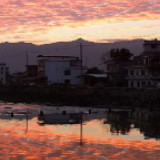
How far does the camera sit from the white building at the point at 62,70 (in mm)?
89125

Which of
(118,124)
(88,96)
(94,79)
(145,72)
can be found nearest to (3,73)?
(94,79)

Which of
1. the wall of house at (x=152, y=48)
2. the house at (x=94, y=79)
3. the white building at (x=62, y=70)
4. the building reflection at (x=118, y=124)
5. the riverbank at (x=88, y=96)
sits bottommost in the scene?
the building reflection at (x=118, y=124)

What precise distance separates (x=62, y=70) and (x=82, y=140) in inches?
2570

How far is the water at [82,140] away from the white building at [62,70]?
2099 inches

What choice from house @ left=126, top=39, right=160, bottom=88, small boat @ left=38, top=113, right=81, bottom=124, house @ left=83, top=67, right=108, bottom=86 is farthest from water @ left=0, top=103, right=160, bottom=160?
house @ left=83, top=67, right=108, bottom=86

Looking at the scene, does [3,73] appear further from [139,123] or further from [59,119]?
[139,123]

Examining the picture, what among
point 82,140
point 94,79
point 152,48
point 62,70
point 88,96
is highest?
point 152,48

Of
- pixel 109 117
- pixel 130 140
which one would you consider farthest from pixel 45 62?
pixel 130 140

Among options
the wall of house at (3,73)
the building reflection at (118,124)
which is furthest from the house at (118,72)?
the wall of house at (3,73)

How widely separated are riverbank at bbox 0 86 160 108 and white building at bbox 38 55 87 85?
11211 mm

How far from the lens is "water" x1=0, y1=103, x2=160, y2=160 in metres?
20.6

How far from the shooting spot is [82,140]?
2503 cm

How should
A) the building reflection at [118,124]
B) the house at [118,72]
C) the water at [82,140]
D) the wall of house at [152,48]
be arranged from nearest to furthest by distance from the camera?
1. the water at [82,140]
2. the building reflection at [118,124]
3. the house at [118,72]
4. the wall of house at [152,48]

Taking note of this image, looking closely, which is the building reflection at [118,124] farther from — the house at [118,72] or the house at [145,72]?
the house at [118,72]
